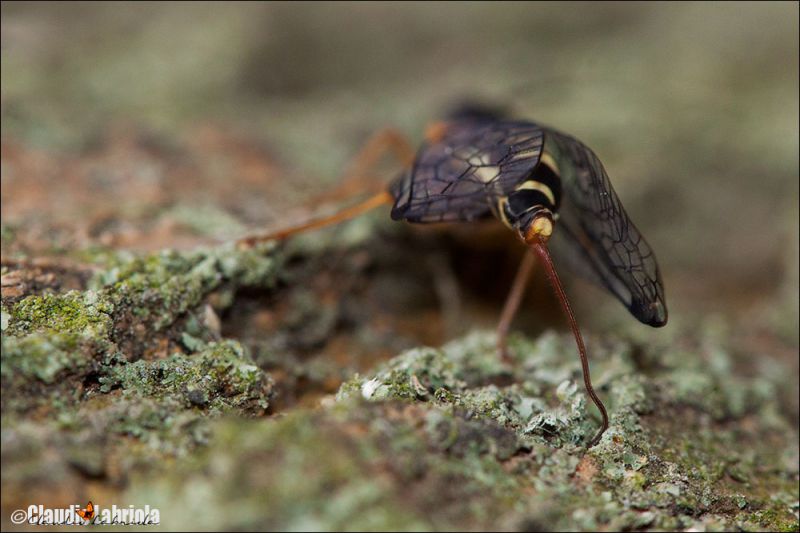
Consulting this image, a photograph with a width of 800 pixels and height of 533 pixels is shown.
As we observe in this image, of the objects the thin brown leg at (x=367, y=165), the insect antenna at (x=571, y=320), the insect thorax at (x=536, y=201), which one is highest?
the thin brown leg at (x=367, y=165)

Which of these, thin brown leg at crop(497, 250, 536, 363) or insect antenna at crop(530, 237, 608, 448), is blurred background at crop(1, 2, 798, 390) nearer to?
thin brown leg at crop(497, 250, 536, 363)

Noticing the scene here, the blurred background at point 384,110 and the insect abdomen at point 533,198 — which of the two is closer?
the insect abdomen at point 533,198

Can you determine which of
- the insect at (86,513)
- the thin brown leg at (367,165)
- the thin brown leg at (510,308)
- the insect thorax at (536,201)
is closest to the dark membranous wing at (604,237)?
the insect thorax at (536,201)

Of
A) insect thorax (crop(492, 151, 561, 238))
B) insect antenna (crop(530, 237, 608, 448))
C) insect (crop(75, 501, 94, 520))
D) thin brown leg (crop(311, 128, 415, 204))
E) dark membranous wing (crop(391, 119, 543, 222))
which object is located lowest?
insect (crop(75, 501, 94, 520))

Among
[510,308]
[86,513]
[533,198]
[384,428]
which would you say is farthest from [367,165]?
[86,513]

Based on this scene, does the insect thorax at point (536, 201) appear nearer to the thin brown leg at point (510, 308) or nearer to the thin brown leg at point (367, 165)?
the thin brown leg at point (510, 308)

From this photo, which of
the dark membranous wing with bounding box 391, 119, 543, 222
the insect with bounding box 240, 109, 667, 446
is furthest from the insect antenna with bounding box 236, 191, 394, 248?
the dark membranous wing with bounding box 391, 119, 543, 222

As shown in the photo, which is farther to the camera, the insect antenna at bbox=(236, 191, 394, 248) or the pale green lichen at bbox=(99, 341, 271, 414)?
the insect antenna at bbox=(236, 191, 394, 248)

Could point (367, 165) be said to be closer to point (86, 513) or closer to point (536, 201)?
point (536, 201)

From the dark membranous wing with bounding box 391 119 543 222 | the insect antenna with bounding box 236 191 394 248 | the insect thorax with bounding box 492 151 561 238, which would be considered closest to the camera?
the insect thorax with bounding box 492 151 561 238
